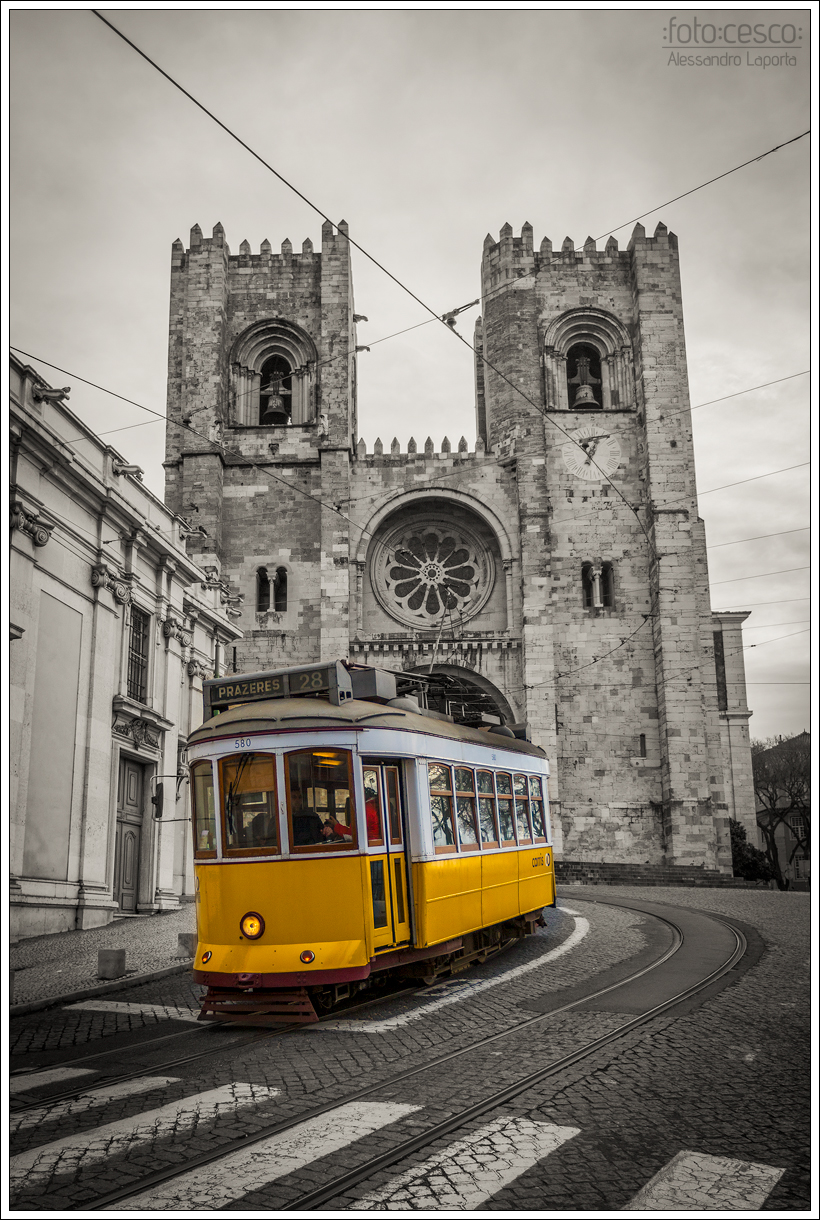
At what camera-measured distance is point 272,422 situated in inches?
1314

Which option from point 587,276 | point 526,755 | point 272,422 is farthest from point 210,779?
point 587,276

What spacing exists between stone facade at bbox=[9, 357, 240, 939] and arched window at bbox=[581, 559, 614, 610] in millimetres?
14376

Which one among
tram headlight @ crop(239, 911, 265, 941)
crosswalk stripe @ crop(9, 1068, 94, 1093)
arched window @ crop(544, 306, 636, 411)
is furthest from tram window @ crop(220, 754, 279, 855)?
arched window @ crop(544, 306, 636, 411)

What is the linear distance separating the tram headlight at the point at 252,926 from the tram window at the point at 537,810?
4.91 metres

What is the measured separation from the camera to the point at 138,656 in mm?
18281

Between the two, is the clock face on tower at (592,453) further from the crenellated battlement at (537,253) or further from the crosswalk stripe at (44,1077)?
the crosswalk stripe at (44,1077)

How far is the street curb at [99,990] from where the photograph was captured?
28.0ft

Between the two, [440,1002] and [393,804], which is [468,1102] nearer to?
[440,1002]

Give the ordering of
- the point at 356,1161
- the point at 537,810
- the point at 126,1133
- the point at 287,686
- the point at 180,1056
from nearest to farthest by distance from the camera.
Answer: the point at 356,1161, the point at 126,1133, the point at 180,1056, the point at 287,686, the point at 537,810

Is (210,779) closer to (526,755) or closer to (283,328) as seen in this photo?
(526,755)

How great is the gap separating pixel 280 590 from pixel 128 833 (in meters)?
14.6

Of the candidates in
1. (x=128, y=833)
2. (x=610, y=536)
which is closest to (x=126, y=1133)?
(x=128, y=833)

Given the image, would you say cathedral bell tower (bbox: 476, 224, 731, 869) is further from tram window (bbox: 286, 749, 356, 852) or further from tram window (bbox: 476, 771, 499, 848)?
tram window (bbox: 286, 749, 356, 852)

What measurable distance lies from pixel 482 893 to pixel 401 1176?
5644 millimetres
